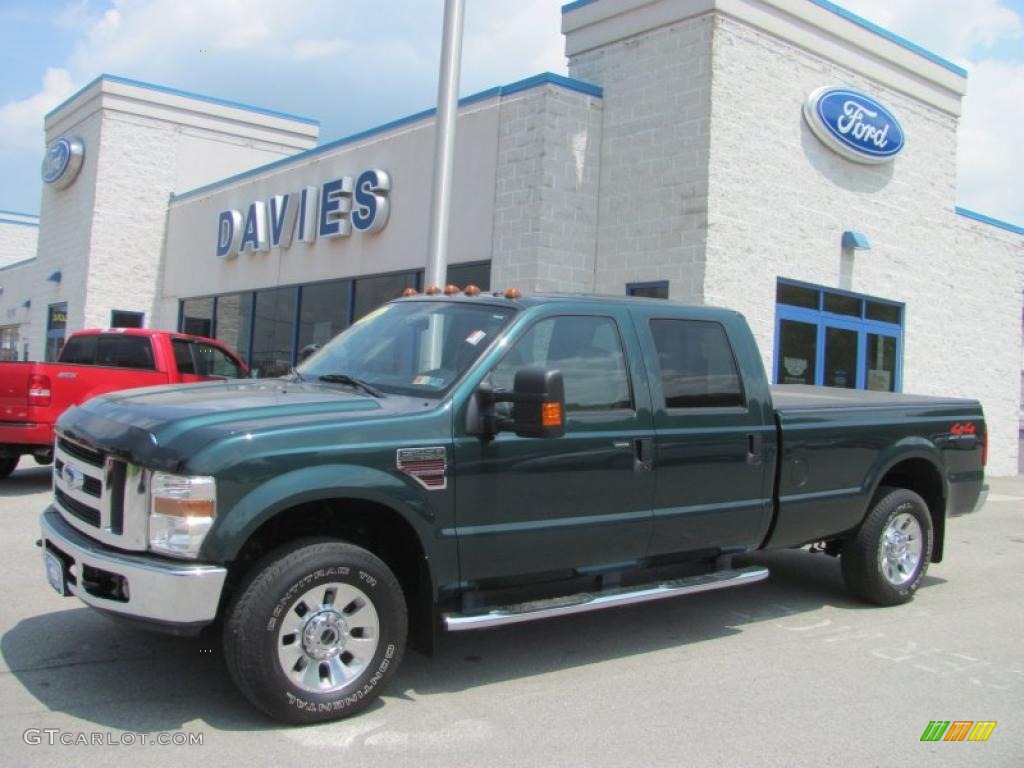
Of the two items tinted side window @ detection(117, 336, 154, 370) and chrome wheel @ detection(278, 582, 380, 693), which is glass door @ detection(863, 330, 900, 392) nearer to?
tinted side window @ detection(117, 336, 154, 370)

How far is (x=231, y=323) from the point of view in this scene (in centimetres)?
2092

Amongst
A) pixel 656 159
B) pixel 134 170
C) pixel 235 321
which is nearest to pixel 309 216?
pixel 235 321

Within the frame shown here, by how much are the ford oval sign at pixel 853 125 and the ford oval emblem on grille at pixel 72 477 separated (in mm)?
12056

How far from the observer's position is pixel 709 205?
1244cm

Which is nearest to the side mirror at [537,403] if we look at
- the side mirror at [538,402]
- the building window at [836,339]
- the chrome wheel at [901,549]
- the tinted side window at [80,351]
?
the side mirror at [538,402]

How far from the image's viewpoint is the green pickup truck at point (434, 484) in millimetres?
A: 3977

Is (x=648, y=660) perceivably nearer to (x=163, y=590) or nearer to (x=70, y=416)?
(x=163, y=590)

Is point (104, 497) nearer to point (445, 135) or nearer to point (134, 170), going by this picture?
point (445, 135)

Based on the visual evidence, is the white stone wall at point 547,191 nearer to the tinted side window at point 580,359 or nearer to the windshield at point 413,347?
the windshield at point 413,347

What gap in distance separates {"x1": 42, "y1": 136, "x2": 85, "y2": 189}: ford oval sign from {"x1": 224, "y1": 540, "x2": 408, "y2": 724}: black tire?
2356 cm

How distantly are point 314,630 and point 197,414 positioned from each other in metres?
1.08

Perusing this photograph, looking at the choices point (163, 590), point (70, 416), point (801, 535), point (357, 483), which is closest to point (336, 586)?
point (357, 483)

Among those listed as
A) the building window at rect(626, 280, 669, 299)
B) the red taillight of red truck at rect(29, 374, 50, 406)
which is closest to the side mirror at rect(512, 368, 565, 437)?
the red taillight of red truck at rect(29, 374, 50, 406)

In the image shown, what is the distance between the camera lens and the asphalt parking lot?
3992 millimetres
